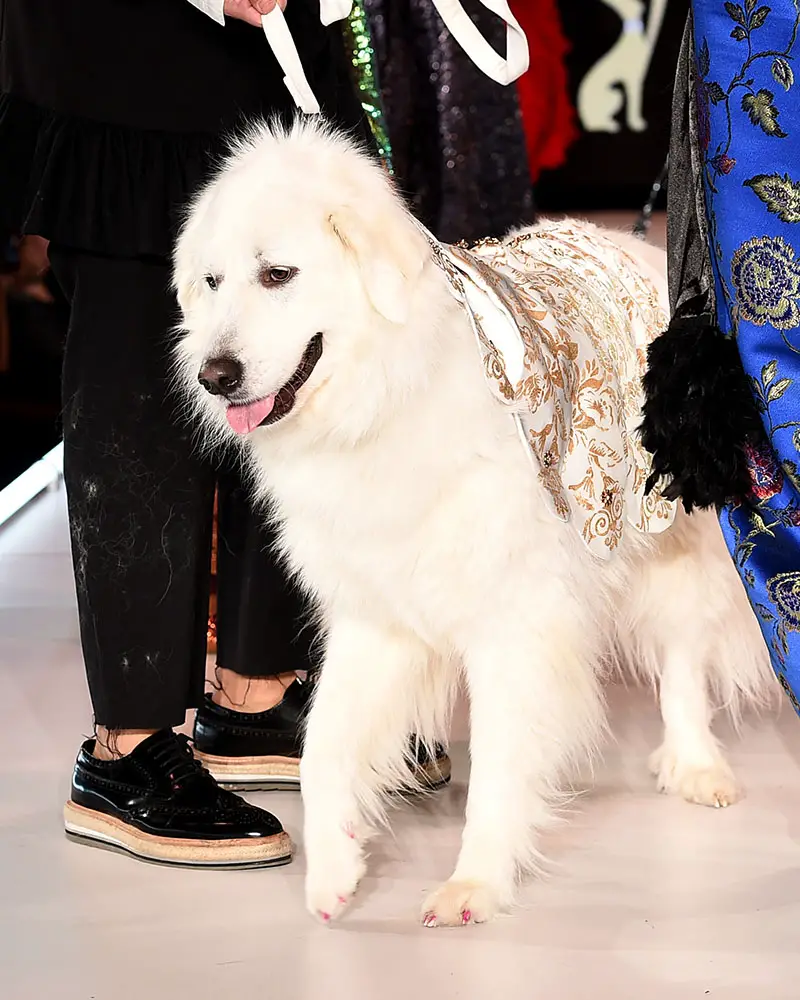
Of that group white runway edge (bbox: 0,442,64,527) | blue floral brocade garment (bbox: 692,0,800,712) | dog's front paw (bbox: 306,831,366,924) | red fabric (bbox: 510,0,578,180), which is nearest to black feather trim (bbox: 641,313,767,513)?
blue floral brocade garment (bbox: 692,0,800,712)

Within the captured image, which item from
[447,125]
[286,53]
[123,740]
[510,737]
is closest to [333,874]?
[510,737]

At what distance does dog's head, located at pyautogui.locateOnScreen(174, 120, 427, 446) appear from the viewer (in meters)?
1.64

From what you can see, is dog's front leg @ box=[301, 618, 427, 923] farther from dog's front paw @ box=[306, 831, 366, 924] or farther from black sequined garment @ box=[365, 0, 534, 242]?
black sequined garment @ box=[365, 0, 534, 242]

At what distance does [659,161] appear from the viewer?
8.05 m

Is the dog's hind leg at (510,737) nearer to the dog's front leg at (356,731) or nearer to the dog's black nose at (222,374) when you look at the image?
the dog's front leg at (356,731)

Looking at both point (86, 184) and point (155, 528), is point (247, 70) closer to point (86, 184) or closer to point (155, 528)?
point (86, 184)

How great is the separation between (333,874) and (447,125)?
78.7 inches

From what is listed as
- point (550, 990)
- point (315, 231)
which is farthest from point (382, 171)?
point (550, 990)

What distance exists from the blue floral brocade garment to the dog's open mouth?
0.51 m

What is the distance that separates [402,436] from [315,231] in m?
0.27

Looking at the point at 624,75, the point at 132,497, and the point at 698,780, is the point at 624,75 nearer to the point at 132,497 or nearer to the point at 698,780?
the point at 698,780

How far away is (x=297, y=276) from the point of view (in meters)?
1.65

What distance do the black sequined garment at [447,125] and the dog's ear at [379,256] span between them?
4.71 feet

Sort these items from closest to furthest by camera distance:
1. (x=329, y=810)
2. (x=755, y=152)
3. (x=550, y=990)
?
(x=755, y=152), (x=550, y=990), (x=329, y=810)
